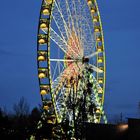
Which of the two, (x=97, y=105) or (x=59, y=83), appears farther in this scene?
(x=97, y=105)

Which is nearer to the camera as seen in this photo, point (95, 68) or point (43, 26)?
point (43, 26)

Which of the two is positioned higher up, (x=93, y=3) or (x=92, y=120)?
(x=93, y=3)

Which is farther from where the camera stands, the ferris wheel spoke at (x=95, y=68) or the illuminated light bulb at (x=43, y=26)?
the ferris wheel spoke at (x=95, y=68)

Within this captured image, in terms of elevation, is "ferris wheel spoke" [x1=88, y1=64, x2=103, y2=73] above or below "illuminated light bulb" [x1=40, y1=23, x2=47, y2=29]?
below

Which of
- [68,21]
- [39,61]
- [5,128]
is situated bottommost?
[5,128]

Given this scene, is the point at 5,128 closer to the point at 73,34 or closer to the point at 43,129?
the point at 43,129

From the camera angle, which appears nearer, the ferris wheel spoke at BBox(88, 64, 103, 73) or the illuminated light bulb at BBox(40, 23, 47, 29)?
the illuminated light bulb at BBox(40, 23, 47, 29)

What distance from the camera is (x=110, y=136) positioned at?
42.2 metres

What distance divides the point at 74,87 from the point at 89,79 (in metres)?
2.10

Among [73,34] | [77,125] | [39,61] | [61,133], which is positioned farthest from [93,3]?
[61,133]

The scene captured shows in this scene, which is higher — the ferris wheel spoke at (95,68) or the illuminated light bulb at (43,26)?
the illuminated light bulb at (43,26)

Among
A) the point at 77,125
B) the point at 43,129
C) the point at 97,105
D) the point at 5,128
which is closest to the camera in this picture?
the point at 5,128

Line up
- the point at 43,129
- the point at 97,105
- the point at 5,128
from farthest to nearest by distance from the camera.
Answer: the point at 97,105
the point at 43,129
the point at 5,128

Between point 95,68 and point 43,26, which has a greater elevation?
point 43,26
